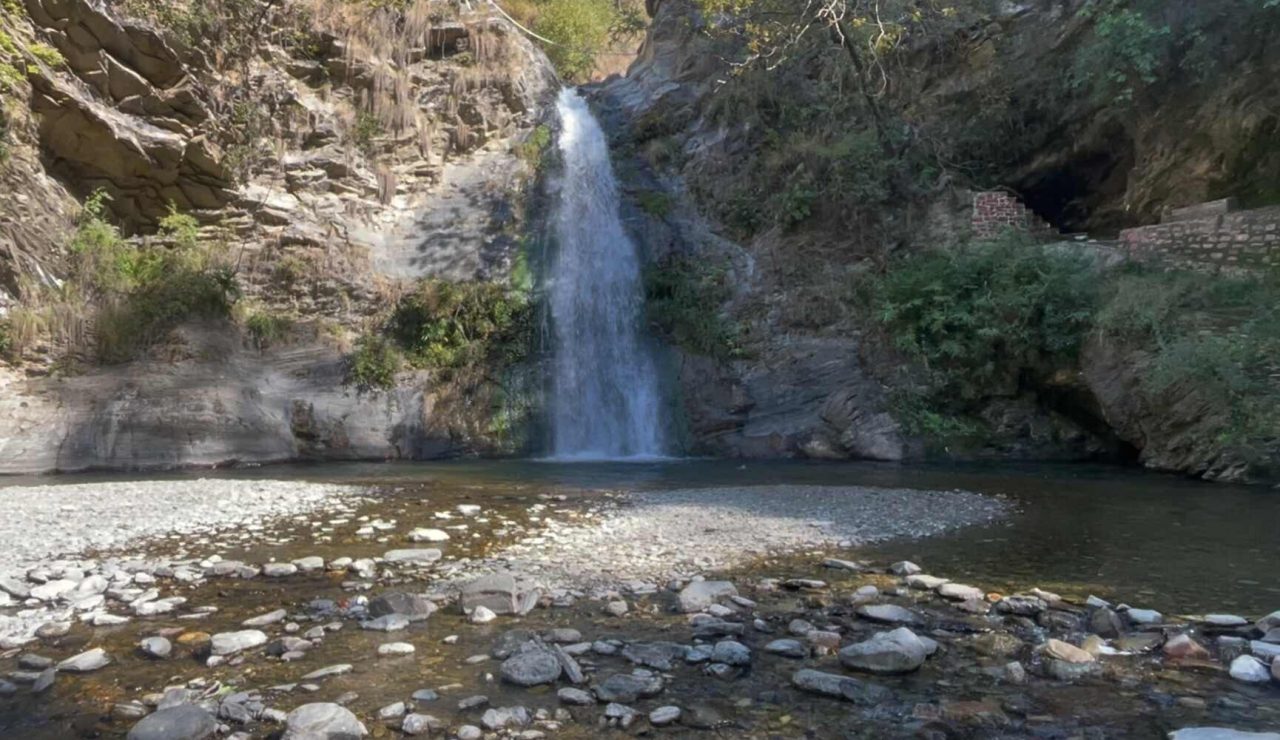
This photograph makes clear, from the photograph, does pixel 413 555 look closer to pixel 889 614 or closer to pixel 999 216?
pixel 889 614

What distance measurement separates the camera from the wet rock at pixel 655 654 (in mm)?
4207

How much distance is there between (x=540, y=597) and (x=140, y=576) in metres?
3.04

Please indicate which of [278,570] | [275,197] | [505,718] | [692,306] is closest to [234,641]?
[278,570]

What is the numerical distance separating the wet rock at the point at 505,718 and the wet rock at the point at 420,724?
20 centimetres

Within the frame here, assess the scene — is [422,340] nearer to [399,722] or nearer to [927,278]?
[927,278]

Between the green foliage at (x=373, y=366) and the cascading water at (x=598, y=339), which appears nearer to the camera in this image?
the green foliage at (x=373, y=366)

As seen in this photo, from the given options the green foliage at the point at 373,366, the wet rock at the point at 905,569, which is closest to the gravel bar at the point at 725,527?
the wet rock at the point at 905,569

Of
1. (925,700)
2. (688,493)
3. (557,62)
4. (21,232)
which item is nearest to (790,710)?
(925,700)

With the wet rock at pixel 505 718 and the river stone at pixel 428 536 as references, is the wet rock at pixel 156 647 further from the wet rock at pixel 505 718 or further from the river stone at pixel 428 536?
the river stone at pixel 428 536

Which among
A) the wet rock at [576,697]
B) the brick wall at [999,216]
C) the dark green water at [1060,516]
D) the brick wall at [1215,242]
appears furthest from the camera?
the brick wall at [999,216]

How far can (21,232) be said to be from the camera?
14758mm

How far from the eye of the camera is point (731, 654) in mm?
4297

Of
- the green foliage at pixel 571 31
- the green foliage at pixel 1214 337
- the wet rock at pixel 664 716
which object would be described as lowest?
the wet rock at pixel 664 716

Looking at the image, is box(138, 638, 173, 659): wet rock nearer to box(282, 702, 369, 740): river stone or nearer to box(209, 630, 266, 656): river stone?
box(209, 630, 266, 656): river stone
